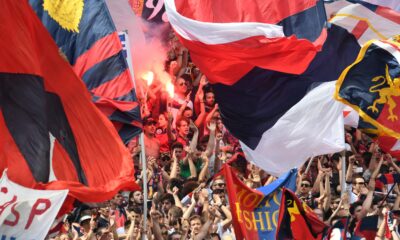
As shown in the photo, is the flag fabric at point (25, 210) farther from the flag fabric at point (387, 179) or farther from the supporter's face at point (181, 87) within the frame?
the supporter's face at point (181, 87)

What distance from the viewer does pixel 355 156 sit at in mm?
19031

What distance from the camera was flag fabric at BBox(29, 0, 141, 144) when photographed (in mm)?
15633

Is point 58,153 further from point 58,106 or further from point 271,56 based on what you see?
point 271,56

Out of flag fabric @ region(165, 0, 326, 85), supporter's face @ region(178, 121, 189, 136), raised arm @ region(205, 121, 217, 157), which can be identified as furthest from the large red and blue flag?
supporter's face @ region(178, 121, 189, 136)

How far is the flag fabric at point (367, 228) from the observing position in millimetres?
15289

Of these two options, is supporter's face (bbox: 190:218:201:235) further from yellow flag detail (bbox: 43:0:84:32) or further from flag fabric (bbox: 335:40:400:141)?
yellow flag detail (bbox: 43:0:84:32)

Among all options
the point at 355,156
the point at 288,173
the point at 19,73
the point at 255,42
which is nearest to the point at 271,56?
the point at 255,42

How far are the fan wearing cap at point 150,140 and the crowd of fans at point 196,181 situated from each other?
13 millimetres

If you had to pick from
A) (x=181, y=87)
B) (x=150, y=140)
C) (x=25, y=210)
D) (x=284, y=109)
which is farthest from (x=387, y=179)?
(x=25, y=210)

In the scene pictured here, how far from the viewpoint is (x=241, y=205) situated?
14945 millimetres

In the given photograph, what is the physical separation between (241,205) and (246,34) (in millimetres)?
2402

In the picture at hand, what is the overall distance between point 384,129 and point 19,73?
13.3 feet

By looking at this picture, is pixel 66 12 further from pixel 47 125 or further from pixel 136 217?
pixel 47 125

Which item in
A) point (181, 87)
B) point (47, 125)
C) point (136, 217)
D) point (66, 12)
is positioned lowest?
point (181, 87)
